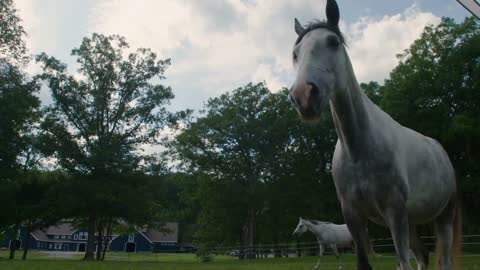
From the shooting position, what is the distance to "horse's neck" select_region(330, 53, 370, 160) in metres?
2.67

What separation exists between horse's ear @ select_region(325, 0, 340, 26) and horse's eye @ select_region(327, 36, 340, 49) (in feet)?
0.46

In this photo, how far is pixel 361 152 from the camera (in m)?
2.66

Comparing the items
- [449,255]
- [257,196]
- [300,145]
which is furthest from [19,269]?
[300,145]

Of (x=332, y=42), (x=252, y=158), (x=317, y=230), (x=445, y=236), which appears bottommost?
(x=445, y=236)

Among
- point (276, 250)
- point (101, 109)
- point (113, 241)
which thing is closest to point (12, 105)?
point (101, 109)

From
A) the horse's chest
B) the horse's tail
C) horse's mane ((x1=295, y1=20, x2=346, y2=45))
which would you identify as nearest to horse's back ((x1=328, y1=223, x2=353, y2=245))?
the horse's tail

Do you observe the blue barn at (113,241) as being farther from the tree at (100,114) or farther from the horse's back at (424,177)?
the horse's back at (424,177)

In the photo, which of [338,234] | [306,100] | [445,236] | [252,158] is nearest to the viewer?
[306,100]

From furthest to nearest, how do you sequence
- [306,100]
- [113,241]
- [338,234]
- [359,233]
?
[113,241], [338,234], [359,233], [306,100]

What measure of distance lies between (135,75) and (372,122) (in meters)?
34.3

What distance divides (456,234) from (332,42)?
205cm

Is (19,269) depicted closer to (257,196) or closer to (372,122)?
(372,122)

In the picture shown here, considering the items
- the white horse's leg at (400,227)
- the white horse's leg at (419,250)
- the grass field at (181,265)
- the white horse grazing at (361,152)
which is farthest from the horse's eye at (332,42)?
the grass field at (181,265)

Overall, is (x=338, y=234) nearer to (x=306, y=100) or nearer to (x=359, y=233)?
(x=359, y=233)
